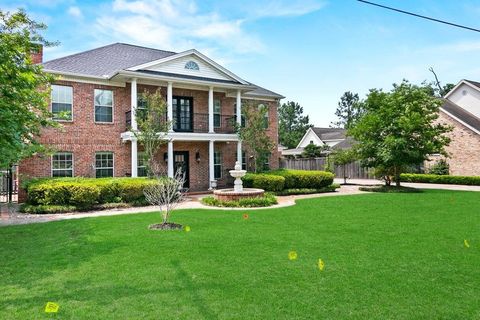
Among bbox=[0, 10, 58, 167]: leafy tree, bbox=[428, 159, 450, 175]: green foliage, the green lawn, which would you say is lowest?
the green lawn

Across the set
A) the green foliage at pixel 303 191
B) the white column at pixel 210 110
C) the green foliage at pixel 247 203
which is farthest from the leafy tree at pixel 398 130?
the green foliage at pixel 247 203

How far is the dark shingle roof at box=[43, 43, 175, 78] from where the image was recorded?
1673 cm

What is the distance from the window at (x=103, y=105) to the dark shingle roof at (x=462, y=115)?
22.9m

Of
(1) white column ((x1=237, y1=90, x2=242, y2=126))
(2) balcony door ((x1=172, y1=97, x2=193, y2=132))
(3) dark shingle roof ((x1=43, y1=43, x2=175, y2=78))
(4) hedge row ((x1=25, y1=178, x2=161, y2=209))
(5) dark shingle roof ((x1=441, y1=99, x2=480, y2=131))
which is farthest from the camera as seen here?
(5) dark shingle roof ((x1=441, y1=99, x2=480, y2=131))

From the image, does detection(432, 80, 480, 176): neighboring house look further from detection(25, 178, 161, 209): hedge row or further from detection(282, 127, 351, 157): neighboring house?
detection(25, 178, 161, 209): hedge row

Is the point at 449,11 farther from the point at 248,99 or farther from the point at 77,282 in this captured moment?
the point at 248,99

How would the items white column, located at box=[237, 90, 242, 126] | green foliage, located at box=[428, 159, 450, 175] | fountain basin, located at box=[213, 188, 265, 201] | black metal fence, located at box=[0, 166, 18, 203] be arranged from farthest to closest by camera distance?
1. green foliage, located at box=[428, 159, 450, 175]
2. white column, located at box=[237, 90, 242, 126]
3. black metal fence, located at box=[0, 166, 18, 203]
4. fountain basin, located at box=[213, 188, 265, 201]

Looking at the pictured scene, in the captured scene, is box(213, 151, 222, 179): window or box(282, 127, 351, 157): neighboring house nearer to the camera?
box(213, 151, 222, 179): window

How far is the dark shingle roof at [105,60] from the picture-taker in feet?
54.9

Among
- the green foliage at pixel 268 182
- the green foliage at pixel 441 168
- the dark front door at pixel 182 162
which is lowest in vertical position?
the green foliage at pixel 268 182

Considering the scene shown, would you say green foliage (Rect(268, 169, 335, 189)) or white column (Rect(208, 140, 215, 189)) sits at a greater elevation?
white column (Rect(208, 140, 215, 189))

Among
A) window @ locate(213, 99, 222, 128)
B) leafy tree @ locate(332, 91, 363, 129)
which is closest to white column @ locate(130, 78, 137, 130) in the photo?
window @ locate(213, 99, 222, 128)

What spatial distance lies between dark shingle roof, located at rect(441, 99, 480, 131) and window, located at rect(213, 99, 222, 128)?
55.7 ft

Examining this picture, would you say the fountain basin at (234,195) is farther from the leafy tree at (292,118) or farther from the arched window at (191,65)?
the leafy tree at (292,118)
